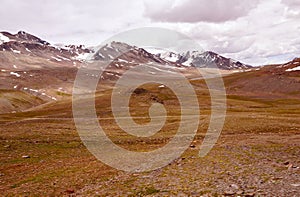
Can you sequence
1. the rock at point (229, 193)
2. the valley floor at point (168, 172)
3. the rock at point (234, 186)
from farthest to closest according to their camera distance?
the valley floor at point (168, 172) → the rock at point (234, 186) → the rock at point (229, 193)

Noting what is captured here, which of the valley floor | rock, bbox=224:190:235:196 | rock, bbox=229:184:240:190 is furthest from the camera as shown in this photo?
the valley floor

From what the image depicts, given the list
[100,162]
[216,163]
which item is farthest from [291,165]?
[100,162]

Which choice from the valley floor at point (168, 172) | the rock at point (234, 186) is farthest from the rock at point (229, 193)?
the rock at point (234, 186)

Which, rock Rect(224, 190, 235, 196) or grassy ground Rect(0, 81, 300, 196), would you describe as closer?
rock Rect(224, 190, 235, 196)

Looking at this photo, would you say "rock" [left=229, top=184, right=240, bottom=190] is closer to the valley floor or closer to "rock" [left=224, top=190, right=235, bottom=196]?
the valley floor

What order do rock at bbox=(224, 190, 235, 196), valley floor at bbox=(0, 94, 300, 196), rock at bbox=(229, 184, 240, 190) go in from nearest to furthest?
rock at bbox=(224, 190, 235, 196)
rock at bbox=(229, 184, 240, 190)
valley floor at bbox=(0, 94, 300, 196)

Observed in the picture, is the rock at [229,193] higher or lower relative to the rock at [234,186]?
higher

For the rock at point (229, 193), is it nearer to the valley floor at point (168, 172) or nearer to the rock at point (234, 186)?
the valley floor at point (168, 172)

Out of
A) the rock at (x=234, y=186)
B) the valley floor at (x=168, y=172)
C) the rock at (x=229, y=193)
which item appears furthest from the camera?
the valley floor at (x=168, y=172)

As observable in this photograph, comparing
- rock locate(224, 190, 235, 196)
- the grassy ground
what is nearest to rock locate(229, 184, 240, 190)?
the grassy ground

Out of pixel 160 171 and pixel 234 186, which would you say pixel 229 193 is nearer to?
pixel 234 186

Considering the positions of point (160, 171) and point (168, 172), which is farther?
point (160, 171)

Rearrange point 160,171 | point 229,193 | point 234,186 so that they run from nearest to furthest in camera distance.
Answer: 1. point 229,193
2. point 234,186
3. point 160,171

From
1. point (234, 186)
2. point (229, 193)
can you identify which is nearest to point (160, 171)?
point (234, 186)
